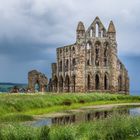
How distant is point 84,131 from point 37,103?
25807mm

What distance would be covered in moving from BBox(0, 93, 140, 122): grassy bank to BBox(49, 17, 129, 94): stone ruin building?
2210cm

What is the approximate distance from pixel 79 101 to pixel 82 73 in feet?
109

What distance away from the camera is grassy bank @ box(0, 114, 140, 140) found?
24000mm

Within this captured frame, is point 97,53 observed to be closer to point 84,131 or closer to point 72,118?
point 72,118

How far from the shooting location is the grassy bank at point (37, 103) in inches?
1708

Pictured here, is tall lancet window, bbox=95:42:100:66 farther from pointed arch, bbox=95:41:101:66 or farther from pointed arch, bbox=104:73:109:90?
pointed arch, bbox=104:73:109:90

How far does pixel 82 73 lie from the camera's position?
9919 cm

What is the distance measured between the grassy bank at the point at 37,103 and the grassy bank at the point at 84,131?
1303 centimetres

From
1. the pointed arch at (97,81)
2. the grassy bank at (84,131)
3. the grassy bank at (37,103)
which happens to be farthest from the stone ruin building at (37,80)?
the grassy bank at (84,131)

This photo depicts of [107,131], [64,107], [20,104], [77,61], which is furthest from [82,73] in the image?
[107,131]

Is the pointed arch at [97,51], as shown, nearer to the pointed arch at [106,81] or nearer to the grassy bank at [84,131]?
the pointed arch at [106,81]

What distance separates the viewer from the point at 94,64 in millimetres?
100500

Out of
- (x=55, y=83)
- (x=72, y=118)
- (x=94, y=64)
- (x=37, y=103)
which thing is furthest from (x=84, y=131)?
(x=55, y=83)

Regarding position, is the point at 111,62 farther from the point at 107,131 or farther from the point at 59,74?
the point at 107,131
